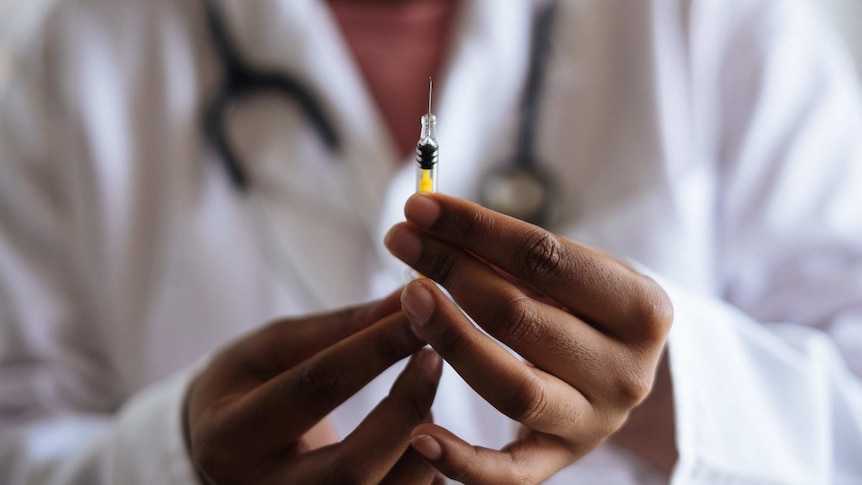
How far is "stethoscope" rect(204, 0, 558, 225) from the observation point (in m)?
0.65

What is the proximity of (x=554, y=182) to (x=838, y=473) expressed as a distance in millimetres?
342

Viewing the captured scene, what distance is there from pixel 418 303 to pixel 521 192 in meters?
0.35

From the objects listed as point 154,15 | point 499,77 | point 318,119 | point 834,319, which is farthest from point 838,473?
point 154,15

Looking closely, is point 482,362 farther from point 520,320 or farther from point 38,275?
point 38,275

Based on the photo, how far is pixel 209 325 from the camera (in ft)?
2.21

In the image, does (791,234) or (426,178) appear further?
(791,234)

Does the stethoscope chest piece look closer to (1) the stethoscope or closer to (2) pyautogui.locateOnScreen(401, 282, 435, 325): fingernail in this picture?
(1) the stethoscope

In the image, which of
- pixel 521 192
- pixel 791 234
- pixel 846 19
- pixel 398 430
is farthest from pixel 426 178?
pixel 846 19

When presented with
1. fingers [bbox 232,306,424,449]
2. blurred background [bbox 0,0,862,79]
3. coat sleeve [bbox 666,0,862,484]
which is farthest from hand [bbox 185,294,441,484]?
blurred background [bbox 0,0,862,79]

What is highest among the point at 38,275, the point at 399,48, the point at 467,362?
the point at 399,48

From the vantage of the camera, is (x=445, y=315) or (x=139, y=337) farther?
(x=139, y=337)

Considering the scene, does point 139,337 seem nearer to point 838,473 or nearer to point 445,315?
point 445,315

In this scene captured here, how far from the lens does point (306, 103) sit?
67 cm

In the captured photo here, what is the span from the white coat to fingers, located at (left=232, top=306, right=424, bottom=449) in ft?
0.92
